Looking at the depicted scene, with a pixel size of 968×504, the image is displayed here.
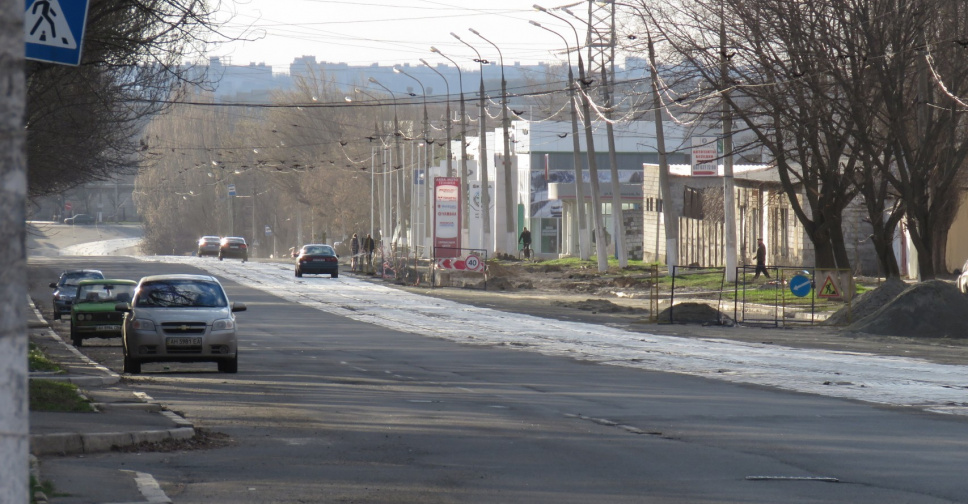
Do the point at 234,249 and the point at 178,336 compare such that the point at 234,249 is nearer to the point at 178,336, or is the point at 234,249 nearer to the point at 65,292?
the point at 65,292

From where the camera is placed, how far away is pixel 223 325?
60.3 ft

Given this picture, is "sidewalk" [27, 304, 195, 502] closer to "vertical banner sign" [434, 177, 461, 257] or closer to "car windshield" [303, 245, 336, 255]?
"vertical banner sign" [434, 177, 461, 257]

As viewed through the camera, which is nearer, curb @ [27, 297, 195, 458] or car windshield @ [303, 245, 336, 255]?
curb @ [27, 297, 195, 458]

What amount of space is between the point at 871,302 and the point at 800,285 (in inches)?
68.4

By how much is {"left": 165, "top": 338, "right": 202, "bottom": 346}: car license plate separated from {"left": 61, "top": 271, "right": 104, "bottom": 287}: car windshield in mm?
17810

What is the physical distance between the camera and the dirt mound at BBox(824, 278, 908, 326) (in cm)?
2981

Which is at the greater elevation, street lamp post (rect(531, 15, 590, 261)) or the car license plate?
street lamp post (rect(531, 15, 590, 261))

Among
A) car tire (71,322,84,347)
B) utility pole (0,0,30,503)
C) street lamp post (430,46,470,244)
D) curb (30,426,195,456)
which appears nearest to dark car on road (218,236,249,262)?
street lamp post (430,46,470,244)

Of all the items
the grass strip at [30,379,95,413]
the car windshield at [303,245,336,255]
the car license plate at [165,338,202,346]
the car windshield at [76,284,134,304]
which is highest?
the car windshield at [303,245,336,255]

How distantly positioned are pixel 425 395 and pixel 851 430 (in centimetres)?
549

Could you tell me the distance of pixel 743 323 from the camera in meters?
31.0

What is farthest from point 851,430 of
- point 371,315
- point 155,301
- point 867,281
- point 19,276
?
point 867,281

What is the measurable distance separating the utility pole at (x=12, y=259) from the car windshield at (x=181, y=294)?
15.4m

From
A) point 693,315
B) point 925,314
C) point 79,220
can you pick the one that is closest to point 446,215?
point 693,315
